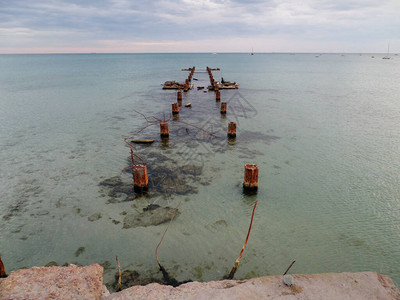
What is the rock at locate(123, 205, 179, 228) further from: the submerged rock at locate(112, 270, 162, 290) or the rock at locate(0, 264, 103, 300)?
the rock at locate(0, 264, 103, 300)

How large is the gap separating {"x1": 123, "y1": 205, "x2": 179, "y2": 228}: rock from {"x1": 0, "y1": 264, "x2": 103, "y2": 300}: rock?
3031 millimetres

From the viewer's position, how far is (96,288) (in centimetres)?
455

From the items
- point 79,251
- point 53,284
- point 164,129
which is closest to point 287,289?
point 53,284

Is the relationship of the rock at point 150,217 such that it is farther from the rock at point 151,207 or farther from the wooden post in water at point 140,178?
the wooden post in water at point 140,178

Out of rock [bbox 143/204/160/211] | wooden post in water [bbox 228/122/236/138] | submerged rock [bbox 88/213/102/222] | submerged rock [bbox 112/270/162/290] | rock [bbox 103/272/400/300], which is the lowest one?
submerged rock [bbox 112/270/162/290]

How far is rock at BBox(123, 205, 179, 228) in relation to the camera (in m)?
7.87

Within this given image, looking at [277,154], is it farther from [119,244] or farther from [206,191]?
[119,244]

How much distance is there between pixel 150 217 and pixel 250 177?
399 cm

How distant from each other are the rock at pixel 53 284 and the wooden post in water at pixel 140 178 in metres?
4.57

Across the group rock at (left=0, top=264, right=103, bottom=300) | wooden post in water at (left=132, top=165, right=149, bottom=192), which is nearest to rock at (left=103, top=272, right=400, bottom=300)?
rock at (left=0, top=264, right=103, bottom=300)

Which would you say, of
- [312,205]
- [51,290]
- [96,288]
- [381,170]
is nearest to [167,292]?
[96,288]

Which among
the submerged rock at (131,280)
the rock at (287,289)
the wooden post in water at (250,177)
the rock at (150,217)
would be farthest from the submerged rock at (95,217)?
the wooden post in water at (250,177)

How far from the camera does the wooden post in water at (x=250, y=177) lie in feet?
30.2

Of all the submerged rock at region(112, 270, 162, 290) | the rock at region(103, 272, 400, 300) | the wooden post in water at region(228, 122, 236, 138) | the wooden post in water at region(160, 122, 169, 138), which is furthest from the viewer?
the wooden post in water at region(228, 122, 236, 138)
